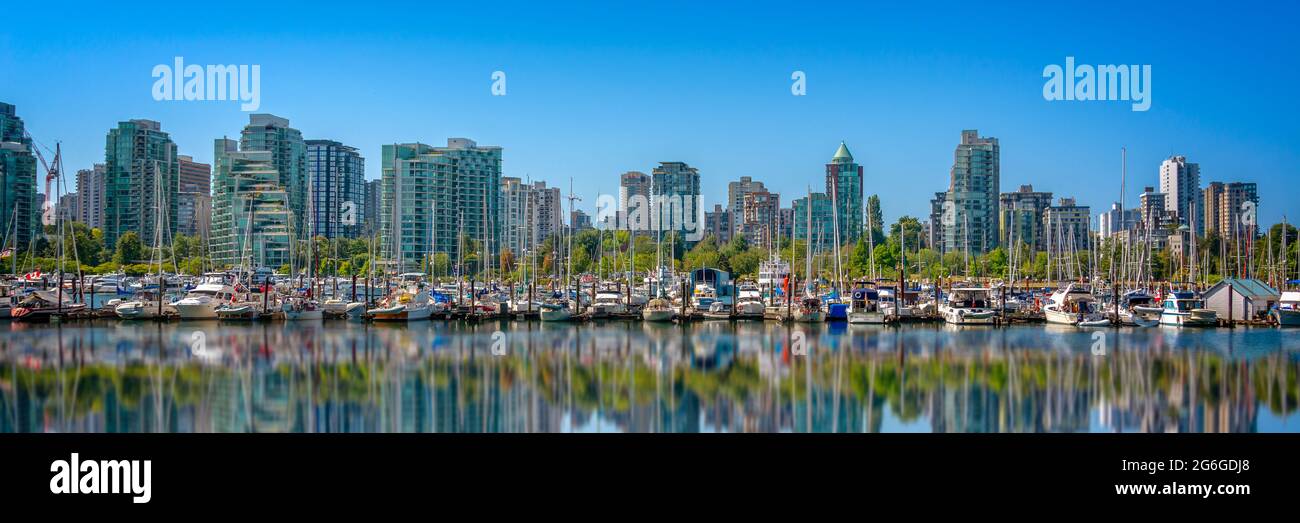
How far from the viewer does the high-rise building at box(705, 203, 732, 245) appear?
446 feet

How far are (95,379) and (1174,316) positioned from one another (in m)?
34.2

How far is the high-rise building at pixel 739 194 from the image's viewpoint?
477 ft

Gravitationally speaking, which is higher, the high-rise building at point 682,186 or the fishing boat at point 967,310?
the high-rise building at point 682,186

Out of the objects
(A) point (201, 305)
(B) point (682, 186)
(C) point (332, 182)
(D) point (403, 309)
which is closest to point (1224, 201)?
(B) point (682, 186)

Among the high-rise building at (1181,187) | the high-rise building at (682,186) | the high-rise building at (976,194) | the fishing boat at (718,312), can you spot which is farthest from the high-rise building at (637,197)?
the fishing boat at (718,312)

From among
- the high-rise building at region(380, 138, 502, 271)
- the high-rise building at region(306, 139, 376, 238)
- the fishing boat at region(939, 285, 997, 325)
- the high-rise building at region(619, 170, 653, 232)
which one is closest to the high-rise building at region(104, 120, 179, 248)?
the high-rise building at region(306, 139, 376, 238)

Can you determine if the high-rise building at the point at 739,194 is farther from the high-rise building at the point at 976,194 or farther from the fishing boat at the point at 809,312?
the fishing boat at the point at 809,312

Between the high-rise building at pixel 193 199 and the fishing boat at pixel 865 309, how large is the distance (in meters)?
73.6

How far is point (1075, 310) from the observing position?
38094mm

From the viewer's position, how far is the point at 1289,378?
2106 centimetres

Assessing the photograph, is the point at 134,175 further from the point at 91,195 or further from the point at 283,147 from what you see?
the point at 91,195

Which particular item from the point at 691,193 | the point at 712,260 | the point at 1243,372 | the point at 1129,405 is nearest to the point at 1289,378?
the point at 1243,372

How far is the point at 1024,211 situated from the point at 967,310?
77309 millimetres
